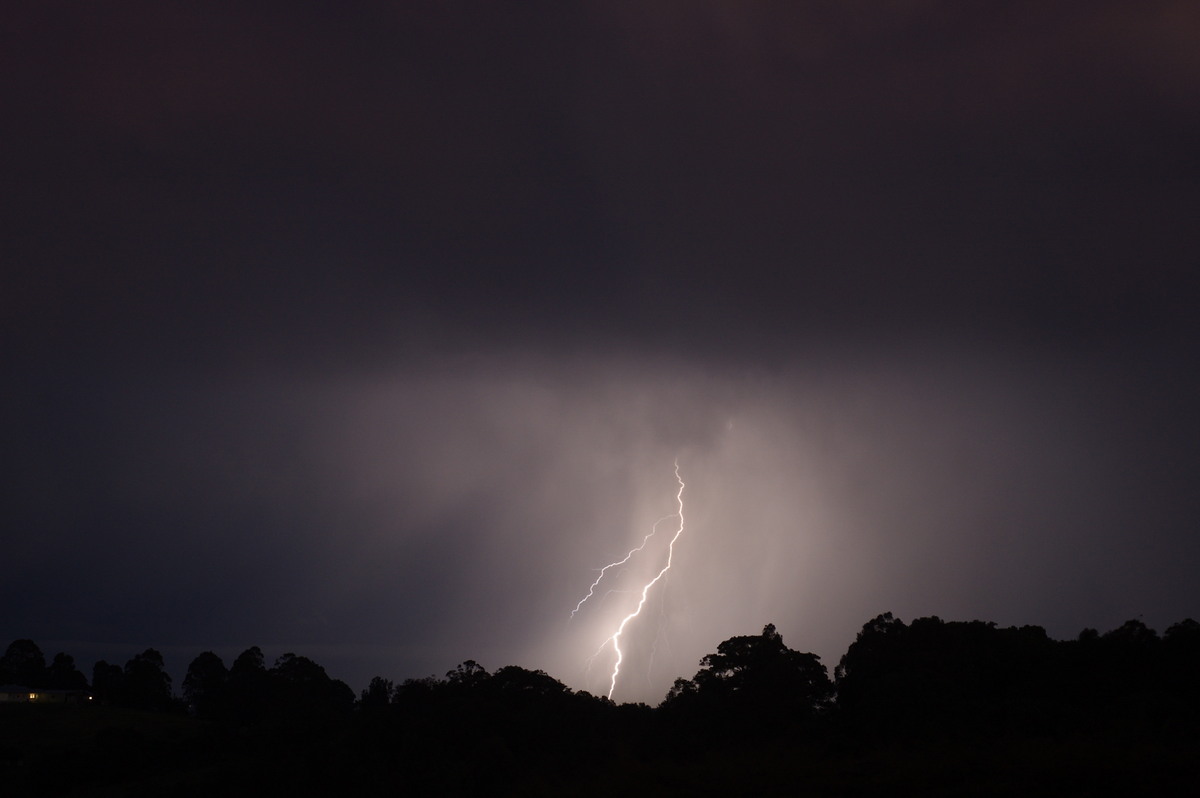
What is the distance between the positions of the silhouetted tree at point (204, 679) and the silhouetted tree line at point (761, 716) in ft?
180

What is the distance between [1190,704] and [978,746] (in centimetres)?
791

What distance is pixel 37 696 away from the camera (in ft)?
299

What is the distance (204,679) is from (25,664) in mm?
34152

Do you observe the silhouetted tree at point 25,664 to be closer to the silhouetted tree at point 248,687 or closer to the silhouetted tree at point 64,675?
the silhouetted tree at point 64,675

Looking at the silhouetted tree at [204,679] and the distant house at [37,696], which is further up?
the silhouetted tree at [204,679]

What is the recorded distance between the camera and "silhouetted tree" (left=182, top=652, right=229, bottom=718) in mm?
97000

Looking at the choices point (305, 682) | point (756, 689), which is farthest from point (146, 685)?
point (756, 689)

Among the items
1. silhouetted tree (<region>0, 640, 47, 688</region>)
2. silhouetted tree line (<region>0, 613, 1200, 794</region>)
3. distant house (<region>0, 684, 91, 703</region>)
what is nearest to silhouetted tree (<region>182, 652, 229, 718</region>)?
distant house (<region>0, 684, 91, 703</region>)

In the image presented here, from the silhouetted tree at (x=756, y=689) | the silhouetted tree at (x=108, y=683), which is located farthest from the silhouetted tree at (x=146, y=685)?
the silhouetted tree at (x=756, y=689)

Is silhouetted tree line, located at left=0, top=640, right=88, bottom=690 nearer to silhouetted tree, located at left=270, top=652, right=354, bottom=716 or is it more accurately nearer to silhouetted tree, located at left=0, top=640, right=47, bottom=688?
silhouetted tree, located at left=0, top=640, right=47, bottom=688

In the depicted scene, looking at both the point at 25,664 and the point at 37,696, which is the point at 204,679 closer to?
the point at 37,696

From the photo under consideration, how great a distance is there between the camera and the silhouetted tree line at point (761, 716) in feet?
102

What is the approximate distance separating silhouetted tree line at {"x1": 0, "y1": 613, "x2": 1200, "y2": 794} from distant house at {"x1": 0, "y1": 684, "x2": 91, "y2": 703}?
55.5m

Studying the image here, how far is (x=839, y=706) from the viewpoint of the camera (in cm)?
4116
